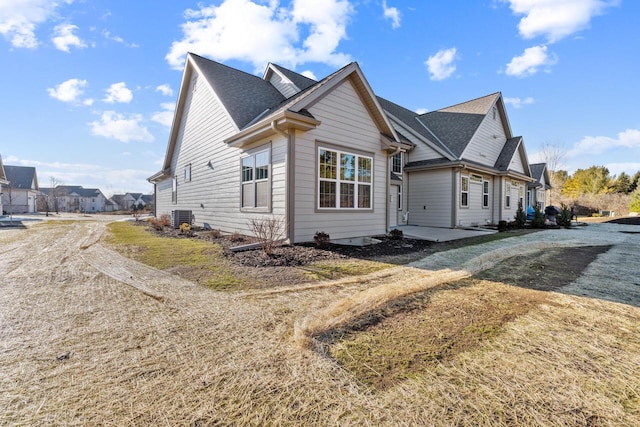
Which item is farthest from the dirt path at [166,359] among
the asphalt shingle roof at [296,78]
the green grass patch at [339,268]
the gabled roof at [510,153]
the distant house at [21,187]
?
the distant house at [21,187]

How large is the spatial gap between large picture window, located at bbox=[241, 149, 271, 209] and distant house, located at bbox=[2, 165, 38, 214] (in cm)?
4503

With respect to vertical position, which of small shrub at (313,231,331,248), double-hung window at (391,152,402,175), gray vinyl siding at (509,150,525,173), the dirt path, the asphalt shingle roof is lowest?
the dirt path

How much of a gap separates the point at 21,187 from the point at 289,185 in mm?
51405

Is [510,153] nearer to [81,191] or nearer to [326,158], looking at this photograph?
[326,158]

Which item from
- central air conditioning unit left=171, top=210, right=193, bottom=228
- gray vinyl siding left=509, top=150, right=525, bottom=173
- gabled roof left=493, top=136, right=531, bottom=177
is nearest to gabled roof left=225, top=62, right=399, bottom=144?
central air conditioning unit left=171, top=210, right=193, bottom=228

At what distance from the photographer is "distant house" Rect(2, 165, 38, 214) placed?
3722cm

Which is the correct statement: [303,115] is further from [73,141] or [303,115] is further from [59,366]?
[73,141]

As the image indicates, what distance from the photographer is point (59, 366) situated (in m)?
2.20

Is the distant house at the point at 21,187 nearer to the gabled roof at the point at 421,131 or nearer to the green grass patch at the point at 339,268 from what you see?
the gabled roof at the point at 421,131

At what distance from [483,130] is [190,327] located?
18395 millimetres

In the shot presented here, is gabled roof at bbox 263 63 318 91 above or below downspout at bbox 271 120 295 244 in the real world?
above

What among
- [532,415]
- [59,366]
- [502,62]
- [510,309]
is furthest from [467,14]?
[59,366]

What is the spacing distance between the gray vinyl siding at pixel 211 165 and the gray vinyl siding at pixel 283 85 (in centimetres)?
309

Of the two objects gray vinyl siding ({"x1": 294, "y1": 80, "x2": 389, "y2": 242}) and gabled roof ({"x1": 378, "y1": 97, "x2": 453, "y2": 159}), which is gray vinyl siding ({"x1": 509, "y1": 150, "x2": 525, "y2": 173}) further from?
gray vinyl siding ({"x1": 294, "y1": 80, "x2": 389, "y2": 242})
